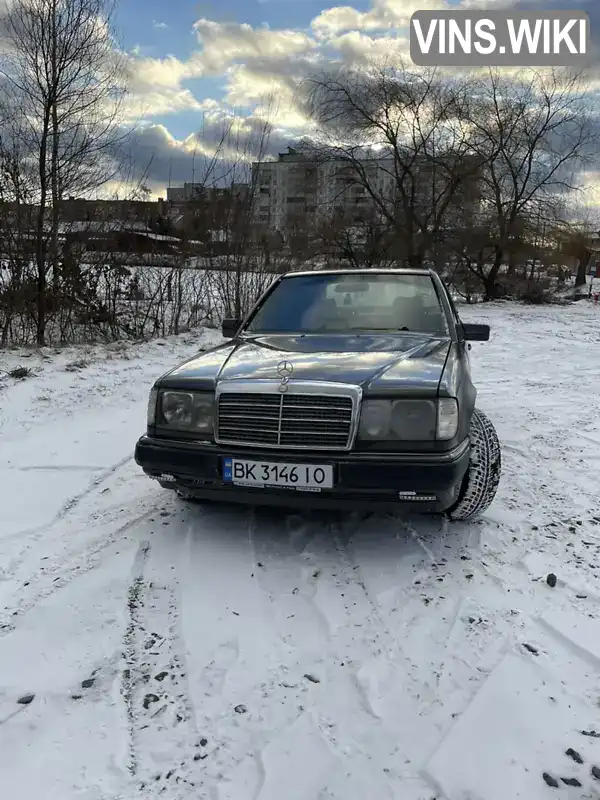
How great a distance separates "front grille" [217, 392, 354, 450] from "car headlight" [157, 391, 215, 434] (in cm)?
9

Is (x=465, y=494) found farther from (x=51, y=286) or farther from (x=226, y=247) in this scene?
(x=226, y=247)

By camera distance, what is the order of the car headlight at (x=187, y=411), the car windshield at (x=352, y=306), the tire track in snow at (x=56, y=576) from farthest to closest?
the car windshield at (x=352, y=306) < the car headlight at (x=187, y=411) < the tire track in snow at (x=56, y=576)

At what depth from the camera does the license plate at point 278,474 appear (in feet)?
8.87

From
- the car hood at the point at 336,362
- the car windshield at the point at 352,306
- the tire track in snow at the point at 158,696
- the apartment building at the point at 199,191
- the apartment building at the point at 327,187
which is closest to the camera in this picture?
the tire track in snow at the point at 158,696

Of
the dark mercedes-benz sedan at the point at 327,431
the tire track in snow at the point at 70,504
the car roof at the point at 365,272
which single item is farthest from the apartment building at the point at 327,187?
the dark mercedes-benz sedan at the point at 327,431

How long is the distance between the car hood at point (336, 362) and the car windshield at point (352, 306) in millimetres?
259

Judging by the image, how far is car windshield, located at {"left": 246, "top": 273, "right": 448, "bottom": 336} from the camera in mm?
3891

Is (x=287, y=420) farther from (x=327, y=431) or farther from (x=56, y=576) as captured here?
(x=56, y=576)

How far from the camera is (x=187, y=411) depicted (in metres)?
2.99

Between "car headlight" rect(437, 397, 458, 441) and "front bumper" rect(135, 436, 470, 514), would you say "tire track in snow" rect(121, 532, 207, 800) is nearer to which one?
"front bumper" rect(135, 436, 470, 514)

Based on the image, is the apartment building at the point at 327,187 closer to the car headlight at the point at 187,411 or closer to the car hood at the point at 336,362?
the car hood at the point at 336,362

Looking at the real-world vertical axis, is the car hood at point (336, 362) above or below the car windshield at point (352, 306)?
below

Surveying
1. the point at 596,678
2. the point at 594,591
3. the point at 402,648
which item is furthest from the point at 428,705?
the point at 594,591

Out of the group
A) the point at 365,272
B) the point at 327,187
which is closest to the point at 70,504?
the point at 365,272
